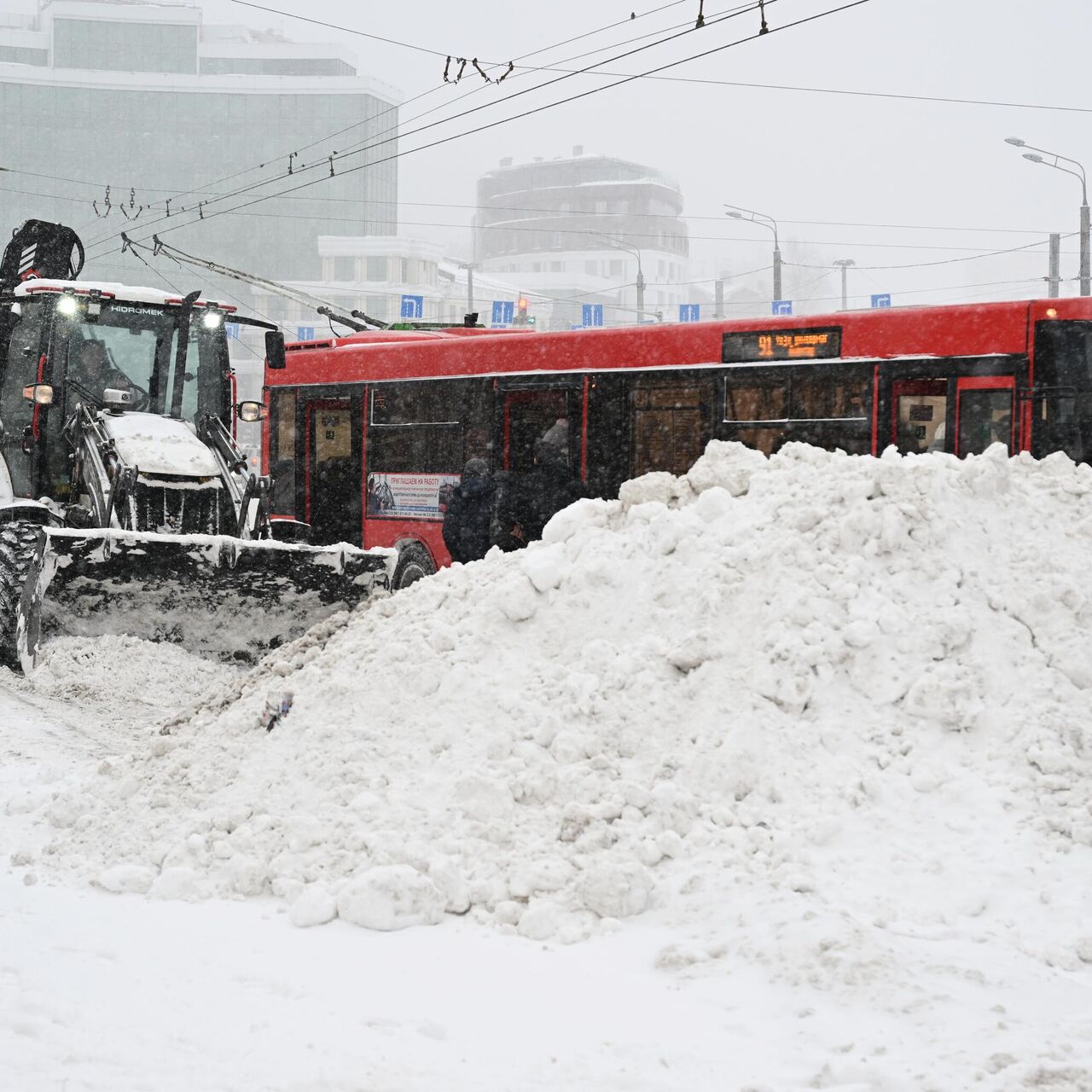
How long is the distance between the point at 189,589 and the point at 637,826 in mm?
5134

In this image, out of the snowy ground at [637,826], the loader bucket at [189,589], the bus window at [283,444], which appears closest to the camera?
the snowy ground at [637,826]

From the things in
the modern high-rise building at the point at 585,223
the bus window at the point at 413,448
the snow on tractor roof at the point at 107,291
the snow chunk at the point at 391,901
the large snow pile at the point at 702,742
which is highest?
the modern high-rise building at the point at 585,223

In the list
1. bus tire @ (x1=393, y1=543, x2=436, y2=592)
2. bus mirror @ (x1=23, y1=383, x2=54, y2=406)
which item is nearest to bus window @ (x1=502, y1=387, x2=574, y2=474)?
bus tire @ (x1=393, y1=543, x2=436, y2=592)

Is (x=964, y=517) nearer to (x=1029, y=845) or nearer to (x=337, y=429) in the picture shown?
(x=1029, y=845)

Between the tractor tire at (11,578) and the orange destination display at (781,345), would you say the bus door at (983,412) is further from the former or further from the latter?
the tractor tire at (11,578)

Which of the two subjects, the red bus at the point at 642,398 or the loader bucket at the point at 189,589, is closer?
the loader bucket at the point at 189,589

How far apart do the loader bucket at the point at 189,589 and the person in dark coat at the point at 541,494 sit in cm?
174

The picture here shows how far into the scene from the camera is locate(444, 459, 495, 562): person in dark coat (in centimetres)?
1122

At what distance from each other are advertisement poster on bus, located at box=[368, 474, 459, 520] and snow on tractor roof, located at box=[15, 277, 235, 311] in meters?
2.99

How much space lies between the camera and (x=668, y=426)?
11.7m

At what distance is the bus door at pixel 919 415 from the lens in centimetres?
1051

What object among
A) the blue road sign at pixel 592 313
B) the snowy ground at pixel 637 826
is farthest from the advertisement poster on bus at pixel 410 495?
the blue road sign at pixel 592 313

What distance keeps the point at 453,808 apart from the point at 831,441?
254 inches

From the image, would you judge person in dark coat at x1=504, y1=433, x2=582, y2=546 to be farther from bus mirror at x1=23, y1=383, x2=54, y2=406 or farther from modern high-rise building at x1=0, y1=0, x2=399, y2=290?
modern high-rise building at x1=0, y1=0, x2=399, y2=290
